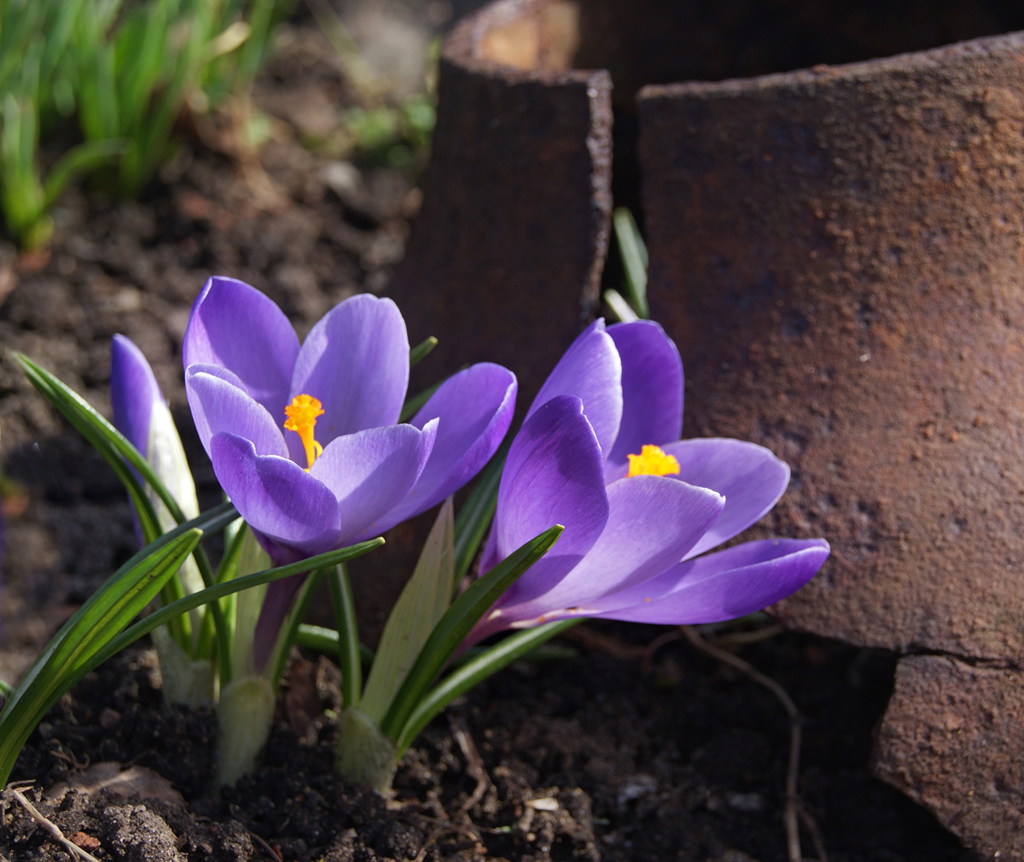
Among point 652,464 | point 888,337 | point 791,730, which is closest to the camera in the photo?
point 652,464

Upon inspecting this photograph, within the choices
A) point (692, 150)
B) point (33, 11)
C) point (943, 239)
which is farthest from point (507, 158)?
point (33, 11)

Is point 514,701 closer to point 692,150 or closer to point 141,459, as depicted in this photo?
point 141,459

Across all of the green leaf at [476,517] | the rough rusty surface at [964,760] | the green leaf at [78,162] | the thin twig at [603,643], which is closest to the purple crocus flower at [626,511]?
the green leaf at [476,517]

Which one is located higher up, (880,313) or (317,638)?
(880,313)

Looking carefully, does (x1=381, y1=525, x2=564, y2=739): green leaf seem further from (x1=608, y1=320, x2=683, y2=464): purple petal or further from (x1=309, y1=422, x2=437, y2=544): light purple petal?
(x1=608, y1=320, x2=683, y2=464): purple petal

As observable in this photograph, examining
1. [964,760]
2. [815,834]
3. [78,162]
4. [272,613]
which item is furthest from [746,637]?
[78,162]

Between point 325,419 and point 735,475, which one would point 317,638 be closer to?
point 325,419
